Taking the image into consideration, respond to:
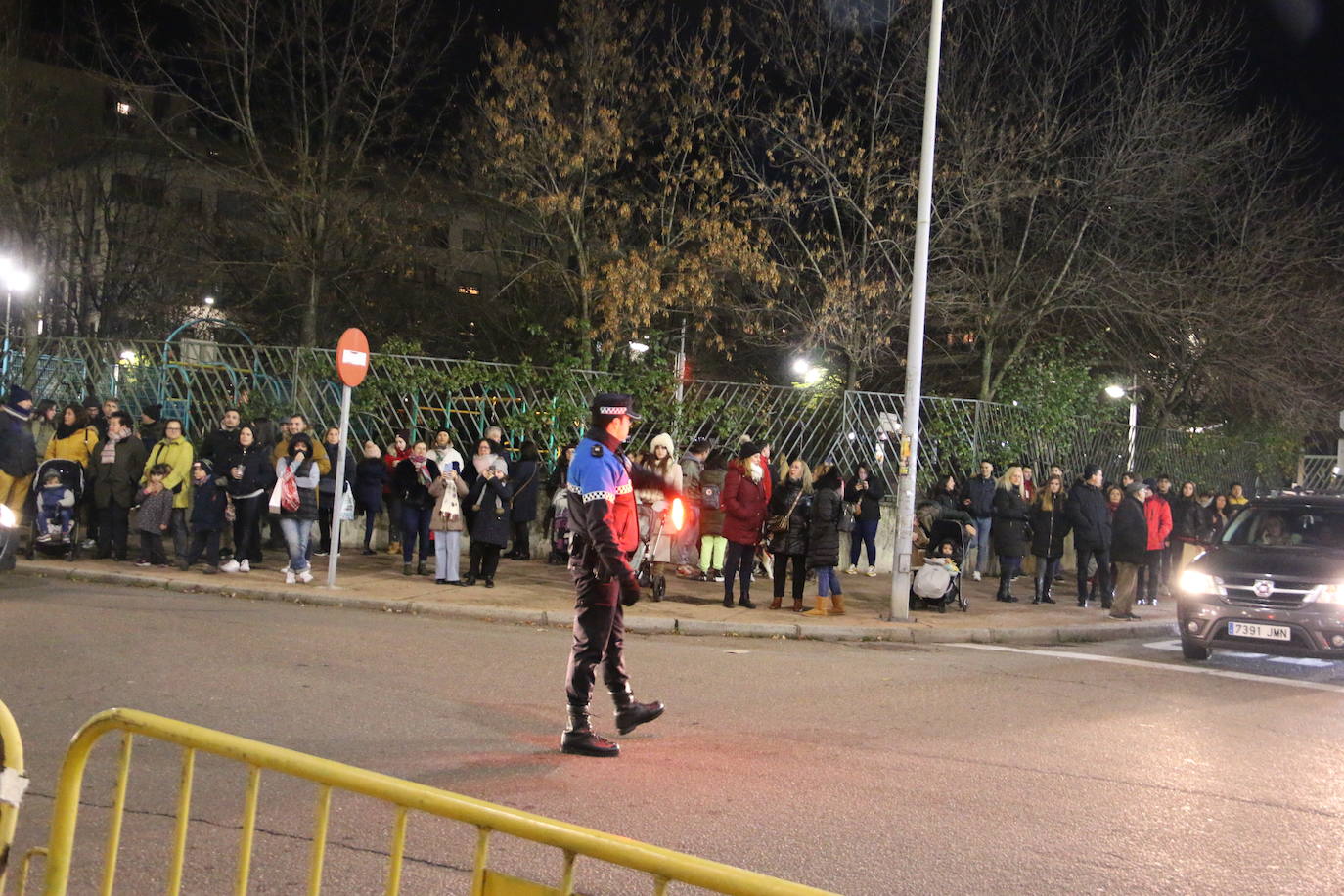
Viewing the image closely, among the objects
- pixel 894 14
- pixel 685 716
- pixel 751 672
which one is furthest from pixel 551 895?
Result: pixel 894 14

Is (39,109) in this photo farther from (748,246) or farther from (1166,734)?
(1166,734)

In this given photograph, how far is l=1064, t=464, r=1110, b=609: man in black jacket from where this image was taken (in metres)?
15.5

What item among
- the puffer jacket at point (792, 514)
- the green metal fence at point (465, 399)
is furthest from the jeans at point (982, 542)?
the puffer jacket at point (792, 514)

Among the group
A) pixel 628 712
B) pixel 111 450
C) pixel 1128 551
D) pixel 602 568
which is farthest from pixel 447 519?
pixel 1128 551

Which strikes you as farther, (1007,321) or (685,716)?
(1007,321)

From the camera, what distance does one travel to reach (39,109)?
88.1 ft

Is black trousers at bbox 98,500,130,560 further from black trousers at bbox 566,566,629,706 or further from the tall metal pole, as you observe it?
black trousers at bbox 566,566,629,706

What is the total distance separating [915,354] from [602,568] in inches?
306

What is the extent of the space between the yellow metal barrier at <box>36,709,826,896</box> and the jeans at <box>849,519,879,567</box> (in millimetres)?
15572

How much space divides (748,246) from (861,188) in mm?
2546

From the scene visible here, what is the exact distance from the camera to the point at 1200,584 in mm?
11750

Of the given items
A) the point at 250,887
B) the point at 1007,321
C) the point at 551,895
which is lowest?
the point at 250,887

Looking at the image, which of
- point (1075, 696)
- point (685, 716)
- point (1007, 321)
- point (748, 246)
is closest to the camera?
point (685, 716)

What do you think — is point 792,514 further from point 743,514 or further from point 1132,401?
point 1132,401
